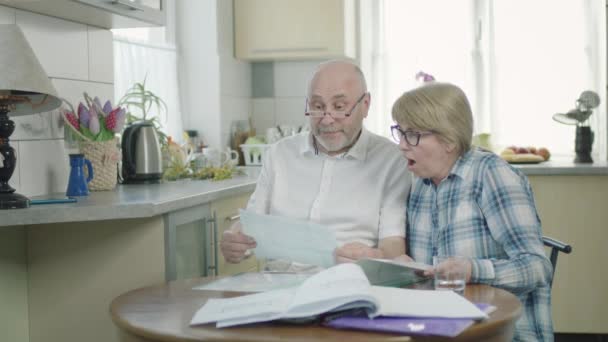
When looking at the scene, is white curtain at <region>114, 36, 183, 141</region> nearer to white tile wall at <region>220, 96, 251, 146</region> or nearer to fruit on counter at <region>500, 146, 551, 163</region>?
white tile wall at <region>220, 96, 251, 146</region>

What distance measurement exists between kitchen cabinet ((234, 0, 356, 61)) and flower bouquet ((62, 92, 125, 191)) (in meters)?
1.70

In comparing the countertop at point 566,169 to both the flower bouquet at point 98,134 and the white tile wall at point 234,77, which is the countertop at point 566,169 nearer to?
the white tile wall at point 234,77

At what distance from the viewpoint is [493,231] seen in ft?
6.09

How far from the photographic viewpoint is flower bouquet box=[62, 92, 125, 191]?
2.78m

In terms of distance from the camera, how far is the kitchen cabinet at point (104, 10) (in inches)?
97.8

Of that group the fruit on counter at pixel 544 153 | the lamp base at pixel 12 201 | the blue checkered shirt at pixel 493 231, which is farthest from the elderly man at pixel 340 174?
the fruit on counter at pixel 544 153

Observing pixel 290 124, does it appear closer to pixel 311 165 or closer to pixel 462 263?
pixel 311 165

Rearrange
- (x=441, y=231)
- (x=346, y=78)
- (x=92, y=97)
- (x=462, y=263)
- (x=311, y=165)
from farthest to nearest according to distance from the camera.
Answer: (x=92, y=97) < (x=311, y=165) < (x=346, y=78) < (x=441, y=231) < (x=462, y=263)

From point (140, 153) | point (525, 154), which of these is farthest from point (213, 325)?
point (525, 154)

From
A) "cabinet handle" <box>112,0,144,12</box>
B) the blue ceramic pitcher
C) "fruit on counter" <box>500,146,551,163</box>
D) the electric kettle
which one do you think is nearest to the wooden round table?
the blue ceramic pitcher

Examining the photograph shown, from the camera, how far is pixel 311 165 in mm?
2346

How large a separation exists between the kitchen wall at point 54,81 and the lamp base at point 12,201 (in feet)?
1.16

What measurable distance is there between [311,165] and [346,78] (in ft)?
1.00

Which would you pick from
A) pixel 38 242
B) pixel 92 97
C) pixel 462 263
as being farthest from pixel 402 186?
pixel 92 97
